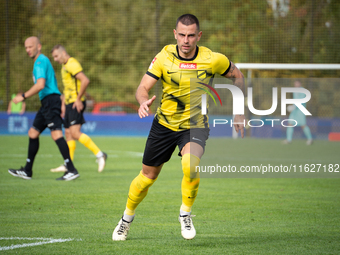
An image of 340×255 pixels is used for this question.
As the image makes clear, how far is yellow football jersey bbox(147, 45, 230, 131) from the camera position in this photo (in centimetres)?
463

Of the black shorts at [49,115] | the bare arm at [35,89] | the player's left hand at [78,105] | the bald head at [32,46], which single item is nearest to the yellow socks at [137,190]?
the bare arm at [35,89]

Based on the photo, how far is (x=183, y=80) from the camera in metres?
4.65

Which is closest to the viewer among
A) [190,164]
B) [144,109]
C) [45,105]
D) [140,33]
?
[144,109]

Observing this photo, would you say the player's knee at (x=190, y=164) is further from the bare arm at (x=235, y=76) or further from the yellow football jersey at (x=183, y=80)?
the bare arm at (x=235, y=76)

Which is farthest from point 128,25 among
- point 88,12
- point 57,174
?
point 57,174

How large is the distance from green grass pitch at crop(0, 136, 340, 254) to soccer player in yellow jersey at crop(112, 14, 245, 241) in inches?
14.1

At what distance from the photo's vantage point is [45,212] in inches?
233

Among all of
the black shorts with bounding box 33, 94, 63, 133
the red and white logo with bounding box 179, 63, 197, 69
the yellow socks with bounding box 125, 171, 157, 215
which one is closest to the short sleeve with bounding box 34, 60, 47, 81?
the black shorts with bounding box 33, 94, 63, 133

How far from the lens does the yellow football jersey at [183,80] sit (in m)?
4.63

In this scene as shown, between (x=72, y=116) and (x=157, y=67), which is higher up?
(x=157, y=67)

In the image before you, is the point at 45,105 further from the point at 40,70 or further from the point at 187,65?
the point at 187,65

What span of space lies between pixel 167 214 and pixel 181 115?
1.64 meters

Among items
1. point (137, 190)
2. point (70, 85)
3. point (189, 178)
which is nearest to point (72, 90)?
point (70, 85)

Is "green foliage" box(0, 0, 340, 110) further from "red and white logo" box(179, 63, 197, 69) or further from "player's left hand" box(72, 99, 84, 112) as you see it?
"red and white logo" box(179, 63, 197, 69)
